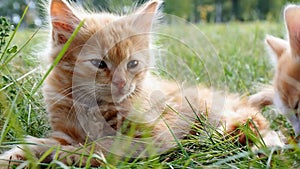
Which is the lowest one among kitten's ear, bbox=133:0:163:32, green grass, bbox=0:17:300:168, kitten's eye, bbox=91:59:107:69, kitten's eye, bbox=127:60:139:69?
green grass, bbox=0:17:300:168

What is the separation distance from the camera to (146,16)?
1838 millimetres

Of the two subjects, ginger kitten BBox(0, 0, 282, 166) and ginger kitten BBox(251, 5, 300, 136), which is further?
ginger kitten BBox(251, 5, 300, 136)

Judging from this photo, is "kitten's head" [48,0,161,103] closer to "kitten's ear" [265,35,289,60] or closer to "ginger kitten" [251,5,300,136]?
"ginger kitten" [251,5,300,136]

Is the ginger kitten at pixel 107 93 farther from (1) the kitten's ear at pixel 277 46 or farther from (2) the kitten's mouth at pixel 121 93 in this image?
(1) the kitten's ear at pixel 277 46

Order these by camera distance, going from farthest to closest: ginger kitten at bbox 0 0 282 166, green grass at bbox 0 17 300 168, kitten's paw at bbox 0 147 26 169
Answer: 1. ginger kitten at bbox 0 0 282 166
2. kitten's paw at bbox 0 147 26 169
3. green grass at bbox 0 17 300 168

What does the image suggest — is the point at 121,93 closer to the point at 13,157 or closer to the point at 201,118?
the point at 201,118

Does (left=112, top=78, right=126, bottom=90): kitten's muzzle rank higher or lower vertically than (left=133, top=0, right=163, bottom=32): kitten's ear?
lower

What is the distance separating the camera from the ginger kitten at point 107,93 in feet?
5.30

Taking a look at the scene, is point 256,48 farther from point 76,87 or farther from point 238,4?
point 238,4

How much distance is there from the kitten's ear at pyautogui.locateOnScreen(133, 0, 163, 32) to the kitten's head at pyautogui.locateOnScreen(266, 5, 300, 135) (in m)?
0.60

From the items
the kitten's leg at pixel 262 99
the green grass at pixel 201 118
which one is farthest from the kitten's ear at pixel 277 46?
the green grass at pixel 201 118

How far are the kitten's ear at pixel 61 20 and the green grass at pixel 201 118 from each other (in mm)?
227

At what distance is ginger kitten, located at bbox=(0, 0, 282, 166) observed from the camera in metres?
1.62

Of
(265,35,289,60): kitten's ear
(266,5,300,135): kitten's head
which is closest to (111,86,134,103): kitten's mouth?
(266,5,300,135): kitten's head
